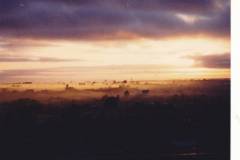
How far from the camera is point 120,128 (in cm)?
252

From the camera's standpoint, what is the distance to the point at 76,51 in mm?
2490

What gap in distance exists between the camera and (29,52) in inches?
96.7

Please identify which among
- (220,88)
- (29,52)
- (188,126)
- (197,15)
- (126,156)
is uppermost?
(197,15)

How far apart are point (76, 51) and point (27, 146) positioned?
2.01 feet

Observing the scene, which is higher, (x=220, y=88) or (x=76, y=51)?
(x=76, y=51)

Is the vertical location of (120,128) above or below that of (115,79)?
below

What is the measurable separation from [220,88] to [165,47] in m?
0.42

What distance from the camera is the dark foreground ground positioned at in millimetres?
2445

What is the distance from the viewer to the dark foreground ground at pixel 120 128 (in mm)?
2445
